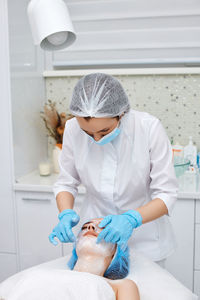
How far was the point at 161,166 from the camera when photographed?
1362 mm

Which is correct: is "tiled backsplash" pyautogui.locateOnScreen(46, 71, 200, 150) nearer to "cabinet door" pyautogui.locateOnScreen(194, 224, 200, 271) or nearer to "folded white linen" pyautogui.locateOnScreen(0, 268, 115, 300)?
"cabinet door" pyautogui.locateOnScreen(194, 224, 200, 271)

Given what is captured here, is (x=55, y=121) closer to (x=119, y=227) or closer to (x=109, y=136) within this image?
(x=109, y=136)

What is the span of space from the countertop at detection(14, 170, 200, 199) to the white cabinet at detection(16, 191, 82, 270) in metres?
0.05

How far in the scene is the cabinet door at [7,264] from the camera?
233 centimetres

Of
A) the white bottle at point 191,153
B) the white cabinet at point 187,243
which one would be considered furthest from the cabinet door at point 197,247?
the white bottle at point 191,153

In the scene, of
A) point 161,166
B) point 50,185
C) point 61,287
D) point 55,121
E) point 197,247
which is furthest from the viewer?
point 55,121

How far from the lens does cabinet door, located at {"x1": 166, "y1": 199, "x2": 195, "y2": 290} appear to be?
6.64 feet

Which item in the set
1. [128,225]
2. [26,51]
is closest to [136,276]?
[128,225]

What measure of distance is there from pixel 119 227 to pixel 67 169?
17.4 inches

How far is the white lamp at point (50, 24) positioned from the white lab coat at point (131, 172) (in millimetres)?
349

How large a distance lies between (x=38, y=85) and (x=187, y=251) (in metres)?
1.51

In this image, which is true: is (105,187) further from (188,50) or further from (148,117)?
(188,50)

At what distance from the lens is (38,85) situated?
2570mm

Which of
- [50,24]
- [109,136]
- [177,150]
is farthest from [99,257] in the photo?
[177,150]
